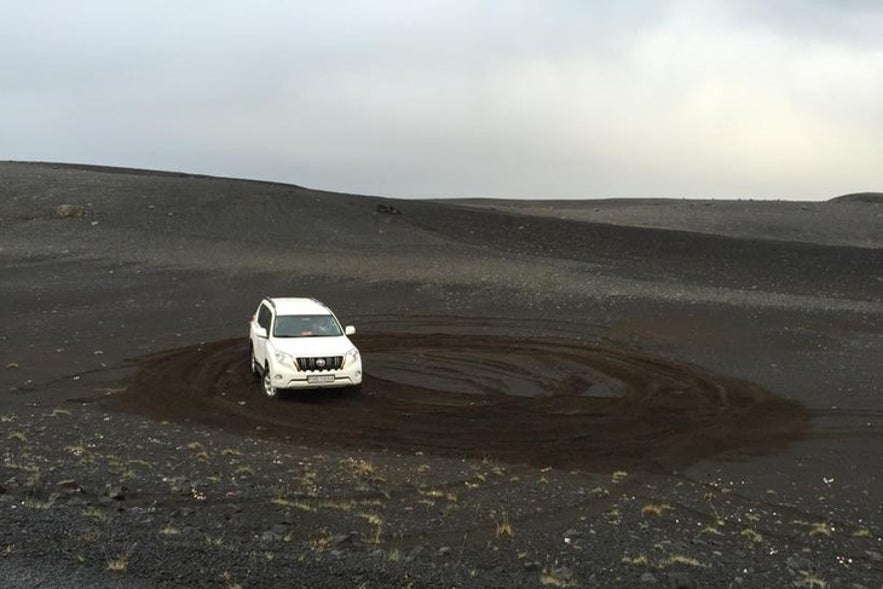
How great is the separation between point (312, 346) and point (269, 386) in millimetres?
1101

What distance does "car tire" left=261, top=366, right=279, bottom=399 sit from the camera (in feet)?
49.4

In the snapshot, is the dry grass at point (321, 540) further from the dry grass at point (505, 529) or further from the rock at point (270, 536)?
the dry grass at point (505, 529)

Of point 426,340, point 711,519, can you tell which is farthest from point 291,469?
point 426,340

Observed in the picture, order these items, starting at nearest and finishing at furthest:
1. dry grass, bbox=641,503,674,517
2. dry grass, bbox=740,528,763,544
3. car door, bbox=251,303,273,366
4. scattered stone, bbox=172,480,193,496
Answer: dry grass, bbox=740,528,763,544 → scattered stone, bbox=172,480,193,496 → dry grass, bbox=641,503,674,517 → car door, bbox=251,303,273,366

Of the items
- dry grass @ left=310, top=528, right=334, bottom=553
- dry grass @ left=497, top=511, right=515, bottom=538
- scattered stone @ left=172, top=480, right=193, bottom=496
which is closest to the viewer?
dry grass @ left=310, top=528, right=334, bottom=553

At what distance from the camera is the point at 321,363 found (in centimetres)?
1498

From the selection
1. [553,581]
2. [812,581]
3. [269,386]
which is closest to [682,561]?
[812,581]

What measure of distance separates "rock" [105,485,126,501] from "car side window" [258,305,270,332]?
7.46 metres

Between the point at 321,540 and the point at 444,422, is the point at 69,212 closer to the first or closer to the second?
the point at 444,422

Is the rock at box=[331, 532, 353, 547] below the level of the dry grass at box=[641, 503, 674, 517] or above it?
above

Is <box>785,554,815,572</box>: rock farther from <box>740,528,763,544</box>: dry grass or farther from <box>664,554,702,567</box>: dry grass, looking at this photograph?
<box>664,554,702,567</box>: dry grass

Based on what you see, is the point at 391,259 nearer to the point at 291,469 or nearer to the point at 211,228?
the point at 211,228

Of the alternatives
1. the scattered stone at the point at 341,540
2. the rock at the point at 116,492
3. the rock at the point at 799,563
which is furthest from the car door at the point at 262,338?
the rock at the point at 799,563

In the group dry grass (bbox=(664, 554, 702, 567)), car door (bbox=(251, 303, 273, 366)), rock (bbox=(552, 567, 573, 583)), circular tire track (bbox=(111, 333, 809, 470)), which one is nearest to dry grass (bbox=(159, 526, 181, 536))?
rock (bbox=(552, 567, 573, 583))
